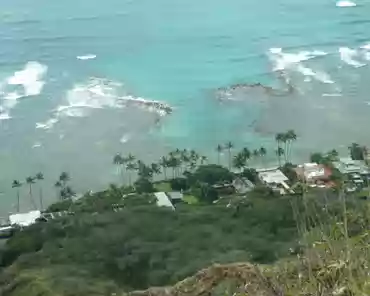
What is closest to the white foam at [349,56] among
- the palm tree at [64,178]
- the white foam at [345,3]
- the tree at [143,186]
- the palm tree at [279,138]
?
the white foam at [345,3]

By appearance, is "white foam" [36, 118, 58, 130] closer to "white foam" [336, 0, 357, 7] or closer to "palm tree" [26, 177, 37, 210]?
"palm tree" [26, 177, 37, 210]

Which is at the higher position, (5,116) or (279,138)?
(5,116)

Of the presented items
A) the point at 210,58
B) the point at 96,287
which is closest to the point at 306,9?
the point at 210,58

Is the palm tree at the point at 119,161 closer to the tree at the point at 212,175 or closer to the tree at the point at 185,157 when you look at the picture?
the tree at the point at 185,157

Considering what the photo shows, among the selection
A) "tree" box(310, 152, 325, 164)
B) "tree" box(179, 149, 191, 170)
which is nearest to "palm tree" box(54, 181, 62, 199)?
"tree" box(179, 149, 191, 170)

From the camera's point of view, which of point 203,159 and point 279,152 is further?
point 279,152

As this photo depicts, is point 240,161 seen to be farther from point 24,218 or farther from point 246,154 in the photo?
point 24,218

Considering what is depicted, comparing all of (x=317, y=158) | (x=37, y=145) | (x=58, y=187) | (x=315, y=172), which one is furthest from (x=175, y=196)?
(x=37, y=145)
